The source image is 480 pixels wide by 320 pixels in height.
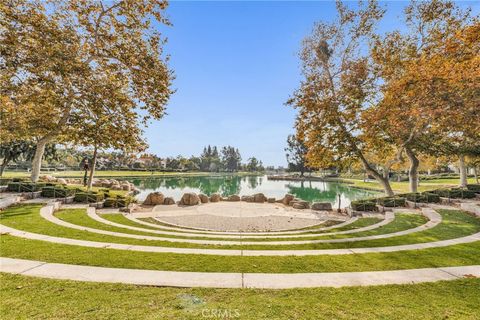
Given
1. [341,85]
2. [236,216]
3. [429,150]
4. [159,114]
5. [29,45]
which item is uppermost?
[341,85]

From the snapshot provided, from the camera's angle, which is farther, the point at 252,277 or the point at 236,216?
the point at 236,216

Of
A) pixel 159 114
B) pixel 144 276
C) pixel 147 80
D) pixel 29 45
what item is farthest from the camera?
pixel 159 114

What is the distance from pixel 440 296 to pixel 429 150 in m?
21.7

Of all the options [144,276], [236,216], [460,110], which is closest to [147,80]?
[236,216]

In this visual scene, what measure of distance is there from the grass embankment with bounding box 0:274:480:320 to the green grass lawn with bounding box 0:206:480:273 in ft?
3.78

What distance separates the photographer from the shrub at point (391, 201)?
18.9 metres

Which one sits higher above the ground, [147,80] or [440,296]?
[147,80]

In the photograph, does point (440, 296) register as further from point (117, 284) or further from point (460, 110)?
point (460, 110)

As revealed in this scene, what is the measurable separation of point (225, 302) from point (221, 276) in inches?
47.7

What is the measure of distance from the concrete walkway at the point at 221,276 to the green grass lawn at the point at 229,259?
0.31m

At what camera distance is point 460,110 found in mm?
13508

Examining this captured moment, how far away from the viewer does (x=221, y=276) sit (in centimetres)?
550

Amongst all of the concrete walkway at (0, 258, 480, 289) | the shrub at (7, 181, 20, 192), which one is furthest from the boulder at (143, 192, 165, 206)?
the concrete walkway at (0, 258, 480, 289)

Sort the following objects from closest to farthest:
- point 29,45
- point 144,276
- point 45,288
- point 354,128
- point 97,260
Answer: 1. point 45,288
2. point 144,276
3. point 97,260
4. point 29,45
5. point 354,128
